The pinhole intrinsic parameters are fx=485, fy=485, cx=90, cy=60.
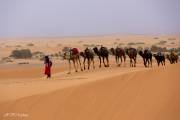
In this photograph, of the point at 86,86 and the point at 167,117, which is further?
the point at 86,86

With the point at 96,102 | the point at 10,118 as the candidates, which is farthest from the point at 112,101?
the point at 10,118

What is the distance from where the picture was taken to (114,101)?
13016mm

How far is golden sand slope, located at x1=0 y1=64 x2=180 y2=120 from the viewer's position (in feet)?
38.8

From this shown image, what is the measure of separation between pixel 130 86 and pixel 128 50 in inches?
843

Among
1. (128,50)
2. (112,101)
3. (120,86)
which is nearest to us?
(112,101)

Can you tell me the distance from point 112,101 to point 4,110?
377 centimetres

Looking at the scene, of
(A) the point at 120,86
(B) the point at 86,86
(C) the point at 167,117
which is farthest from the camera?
(B) the point at 86,86

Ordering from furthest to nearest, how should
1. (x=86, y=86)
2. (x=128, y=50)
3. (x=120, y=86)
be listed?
(x=128, y=50) < (x=86, y=86) < (x=120, y=86)

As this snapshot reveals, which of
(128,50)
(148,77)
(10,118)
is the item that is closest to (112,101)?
(148,77)

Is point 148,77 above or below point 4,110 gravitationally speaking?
above

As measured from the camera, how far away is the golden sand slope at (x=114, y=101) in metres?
11.8

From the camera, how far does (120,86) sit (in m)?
13.9

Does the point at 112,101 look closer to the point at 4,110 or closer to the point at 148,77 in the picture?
the point at 148,77

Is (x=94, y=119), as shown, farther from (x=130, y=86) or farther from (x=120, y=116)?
(x=130, y=86)
